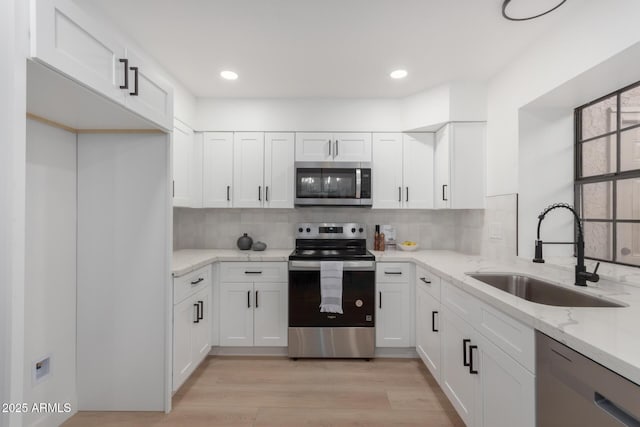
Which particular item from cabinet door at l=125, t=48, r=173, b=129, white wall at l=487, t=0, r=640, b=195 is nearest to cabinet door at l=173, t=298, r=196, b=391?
cabinet door at l=125, t=48, r=173, b=129

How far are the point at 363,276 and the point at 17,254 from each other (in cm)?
220

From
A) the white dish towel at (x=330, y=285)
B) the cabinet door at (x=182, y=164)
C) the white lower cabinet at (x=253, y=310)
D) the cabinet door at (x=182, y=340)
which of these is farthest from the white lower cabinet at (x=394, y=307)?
the cabinet door at (x=182, y=164)

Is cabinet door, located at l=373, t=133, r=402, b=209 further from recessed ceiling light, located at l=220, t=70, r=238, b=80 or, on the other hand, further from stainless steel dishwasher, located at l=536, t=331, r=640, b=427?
stainless steel dishwasher, located at l=536, t=331, r=640, b=427

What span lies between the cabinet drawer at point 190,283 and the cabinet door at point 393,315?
153cm

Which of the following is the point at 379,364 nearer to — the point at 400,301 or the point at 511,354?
the point at 400,301

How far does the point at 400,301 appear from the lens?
2648mm

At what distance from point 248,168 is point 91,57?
1.77m

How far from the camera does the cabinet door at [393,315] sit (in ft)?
8.64

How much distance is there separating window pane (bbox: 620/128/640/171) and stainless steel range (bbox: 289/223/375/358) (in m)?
1.79

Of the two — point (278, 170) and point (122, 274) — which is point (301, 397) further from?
point (278, 170)

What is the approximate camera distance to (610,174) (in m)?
1.87

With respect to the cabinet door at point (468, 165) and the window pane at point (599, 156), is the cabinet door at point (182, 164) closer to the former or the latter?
the cabinet door at point (468, 165)

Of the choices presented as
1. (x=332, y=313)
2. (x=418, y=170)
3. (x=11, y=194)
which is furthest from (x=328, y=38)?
(x=332, y=313)

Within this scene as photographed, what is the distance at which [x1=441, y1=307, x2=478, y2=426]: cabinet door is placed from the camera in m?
1.57
